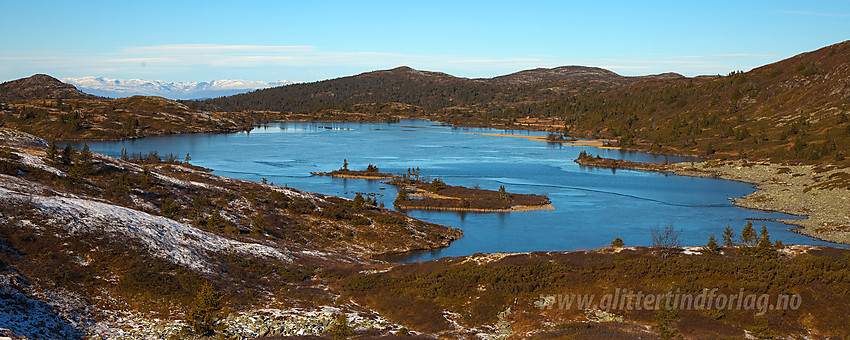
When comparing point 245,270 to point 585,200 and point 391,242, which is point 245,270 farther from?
point 585,200

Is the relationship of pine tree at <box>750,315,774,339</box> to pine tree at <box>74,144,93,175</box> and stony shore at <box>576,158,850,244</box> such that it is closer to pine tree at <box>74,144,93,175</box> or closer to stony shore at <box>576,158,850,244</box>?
stony shore at <box>576,158,850,244</box>

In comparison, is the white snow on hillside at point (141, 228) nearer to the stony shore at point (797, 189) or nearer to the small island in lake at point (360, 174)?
the stony shore at point (797, 189)

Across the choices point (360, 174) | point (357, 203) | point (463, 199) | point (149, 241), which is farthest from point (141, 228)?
point (360, 174)

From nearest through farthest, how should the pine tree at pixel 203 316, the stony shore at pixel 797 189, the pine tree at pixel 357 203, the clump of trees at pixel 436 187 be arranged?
the pine tree at pixel 203 316, the pine tree at pixel 357 203, the stony shore at pixel 797 189, the clump of trees at pixel 436 187

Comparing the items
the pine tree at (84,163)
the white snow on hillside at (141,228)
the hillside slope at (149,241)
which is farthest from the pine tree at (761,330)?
the pine tree at (84,163)

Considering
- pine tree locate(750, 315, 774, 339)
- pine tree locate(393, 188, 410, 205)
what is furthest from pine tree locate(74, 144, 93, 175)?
Result: pine tree locate(750, 315, 774, 339)

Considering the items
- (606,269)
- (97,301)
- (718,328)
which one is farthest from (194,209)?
(718,328)
